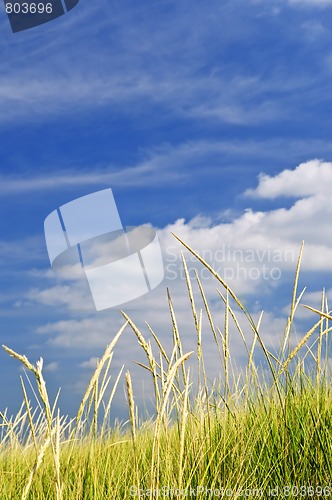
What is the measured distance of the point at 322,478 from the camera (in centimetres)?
238

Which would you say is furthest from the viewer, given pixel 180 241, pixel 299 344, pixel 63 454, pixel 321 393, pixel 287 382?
pixel 63 454

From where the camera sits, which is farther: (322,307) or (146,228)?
(146,228)

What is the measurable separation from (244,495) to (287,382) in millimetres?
552

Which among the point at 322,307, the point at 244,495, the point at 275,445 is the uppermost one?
the point at 322,307

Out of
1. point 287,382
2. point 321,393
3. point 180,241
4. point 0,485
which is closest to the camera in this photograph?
point 180,241

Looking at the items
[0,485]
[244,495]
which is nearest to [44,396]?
[244,495]

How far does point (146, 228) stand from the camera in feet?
27.2

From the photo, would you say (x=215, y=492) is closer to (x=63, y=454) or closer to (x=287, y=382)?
(x=287, y=382)

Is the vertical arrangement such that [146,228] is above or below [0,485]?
above

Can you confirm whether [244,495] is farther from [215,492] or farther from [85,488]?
[85,488]

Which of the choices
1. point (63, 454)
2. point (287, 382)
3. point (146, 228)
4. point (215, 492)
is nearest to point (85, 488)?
point (215, 492)

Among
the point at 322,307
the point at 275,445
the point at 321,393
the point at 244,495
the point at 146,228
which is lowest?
the point at 244,495

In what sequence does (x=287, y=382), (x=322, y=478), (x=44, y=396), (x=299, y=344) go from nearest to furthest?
(x=44, y=396)
(x=299, y=344)
(x=322, y=478)
(x=287, y=382)

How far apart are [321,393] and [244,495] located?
106 centimetres
